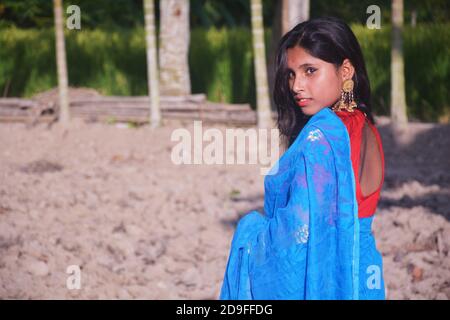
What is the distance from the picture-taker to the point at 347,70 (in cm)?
233

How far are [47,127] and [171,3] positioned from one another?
3089 mm

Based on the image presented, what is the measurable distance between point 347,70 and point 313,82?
0.43ft

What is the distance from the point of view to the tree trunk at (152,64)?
39.7ft

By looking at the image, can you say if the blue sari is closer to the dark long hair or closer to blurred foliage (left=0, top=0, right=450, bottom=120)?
the dark long hair

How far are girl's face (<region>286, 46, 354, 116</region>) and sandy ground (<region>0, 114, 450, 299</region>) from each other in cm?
330

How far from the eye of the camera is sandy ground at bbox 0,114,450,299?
5652 mm

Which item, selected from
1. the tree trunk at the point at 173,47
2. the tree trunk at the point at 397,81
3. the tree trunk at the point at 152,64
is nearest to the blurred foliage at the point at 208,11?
the tree trunk at the point at 173,47

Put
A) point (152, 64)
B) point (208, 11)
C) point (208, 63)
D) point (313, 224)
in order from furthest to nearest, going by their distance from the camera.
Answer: point (208, 11), point (208, 63), point (152, 64), point (313, 224)

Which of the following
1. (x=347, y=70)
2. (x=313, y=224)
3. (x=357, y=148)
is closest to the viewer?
(x=313, y=224)

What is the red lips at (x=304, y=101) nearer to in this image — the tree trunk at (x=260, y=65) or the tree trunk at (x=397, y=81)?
the tree trunk at (x=260, y=65)

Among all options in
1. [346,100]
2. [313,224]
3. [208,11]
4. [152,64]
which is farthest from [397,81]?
[208,11]

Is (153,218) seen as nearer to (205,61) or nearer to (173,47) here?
(173,47)

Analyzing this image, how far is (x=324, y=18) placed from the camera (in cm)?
232
